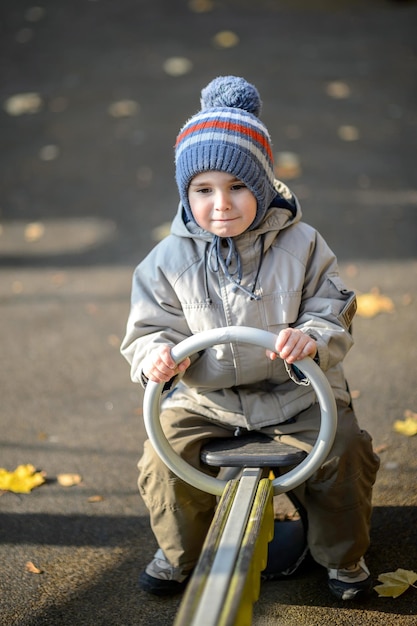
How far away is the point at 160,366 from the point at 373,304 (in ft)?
8.30

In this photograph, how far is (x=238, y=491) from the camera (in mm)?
2525

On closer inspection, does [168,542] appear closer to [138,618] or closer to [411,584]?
[138,618]

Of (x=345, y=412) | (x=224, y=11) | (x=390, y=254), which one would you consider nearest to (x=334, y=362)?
(x=345, y=412)

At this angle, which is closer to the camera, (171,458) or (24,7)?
(171,458)

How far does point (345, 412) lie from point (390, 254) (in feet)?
8.85

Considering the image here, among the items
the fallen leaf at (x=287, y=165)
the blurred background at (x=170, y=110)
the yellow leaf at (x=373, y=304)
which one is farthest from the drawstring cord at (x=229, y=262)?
the fallen leaf at (x=287, y=165)

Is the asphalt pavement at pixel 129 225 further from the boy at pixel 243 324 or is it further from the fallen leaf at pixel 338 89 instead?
the boy at pixel 243 324

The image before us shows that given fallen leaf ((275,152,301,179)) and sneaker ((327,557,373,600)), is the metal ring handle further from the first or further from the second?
fallen leaf ((275,152,301,179))

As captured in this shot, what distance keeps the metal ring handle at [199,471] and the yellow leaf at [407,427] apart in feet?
4.19

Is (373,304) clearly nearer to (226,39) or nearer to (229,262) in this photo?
(229,262)

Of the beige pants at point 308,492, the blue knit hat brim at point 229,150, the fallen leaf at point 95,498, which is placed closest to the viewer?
the blue knit hat brim at point 229,150

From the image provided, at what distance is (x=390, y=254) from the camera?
17.4 ft

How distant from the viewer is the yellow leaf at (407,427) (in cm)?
374

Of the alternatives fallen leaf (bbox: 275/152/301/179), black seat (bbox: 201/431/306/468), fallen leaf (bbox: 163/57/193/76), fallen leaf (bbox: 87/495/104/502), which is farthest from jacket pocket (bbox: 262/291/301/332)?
fallen leaf (bbox: 163/57/193/76)
